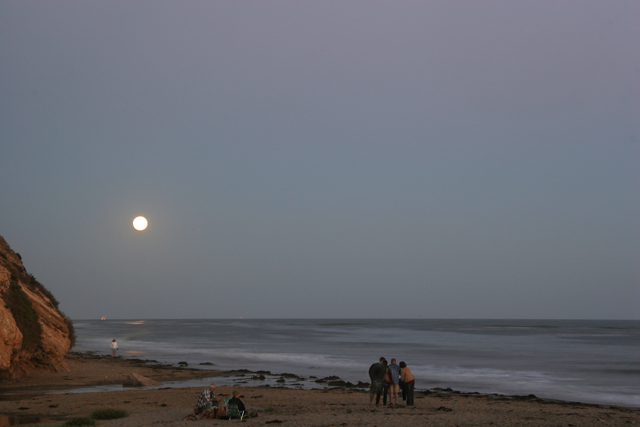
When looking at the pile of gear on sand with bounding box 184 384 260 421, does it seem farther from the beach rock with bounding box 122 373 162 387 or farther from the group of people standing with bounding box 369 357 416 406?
the beach rock with bounding box 122 373 162 387

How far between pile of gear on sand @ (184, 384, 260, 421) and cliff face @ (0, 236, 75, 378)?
40.5 ft

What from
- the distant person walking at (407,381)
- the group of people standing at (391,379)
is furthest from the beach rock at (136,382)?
the distant person walking at (407,381)

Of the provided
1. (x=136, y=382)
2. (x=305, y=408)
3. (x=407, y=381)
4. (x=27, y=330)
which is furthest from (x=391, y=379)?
(x=27, y=330)

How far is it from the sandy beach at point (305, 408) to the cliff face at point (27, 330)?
0.92m

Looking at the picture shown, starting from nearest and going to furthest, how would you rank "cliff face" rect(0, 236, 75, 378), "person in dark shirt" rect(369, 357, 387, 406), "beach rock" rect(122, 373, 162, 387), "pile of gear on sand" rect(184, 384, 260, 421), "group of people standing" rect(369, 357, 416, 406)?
1. "pile of gear on sand" rect(184, 384, 260, 421)
2. "person in dark shirt" rect(369, 357, 387, 406)
3. "group of people standing" rect(369, 357, 416, 406)
4. "cliff face" rect(0, 236, 75, 378)
5. "beach rock" rect(122, 373, 162, 387)

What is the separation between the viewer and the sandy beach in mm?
15406

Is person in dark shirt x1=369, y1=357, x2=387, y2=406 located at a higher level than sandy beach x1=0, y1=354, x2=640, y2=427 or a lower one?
higher

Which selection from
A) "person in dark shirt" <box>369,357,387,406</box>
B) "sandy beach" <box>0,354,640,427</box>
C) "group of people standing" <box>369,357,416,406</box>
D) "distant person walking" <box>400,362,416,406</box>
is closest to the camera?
"sandy beach" <box>0,354,640,427</box>

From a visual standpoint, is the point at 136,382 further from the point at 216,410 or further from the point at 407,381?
the point at 407,381

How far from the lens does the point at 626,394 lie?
2809 cm

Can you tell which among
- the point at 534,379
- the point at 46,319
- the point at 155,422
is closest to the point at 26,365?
the point at 46,319

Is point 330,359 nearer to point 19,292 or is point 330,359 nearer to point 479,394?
point 479,394

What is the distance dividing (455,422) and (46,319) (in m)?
24.7

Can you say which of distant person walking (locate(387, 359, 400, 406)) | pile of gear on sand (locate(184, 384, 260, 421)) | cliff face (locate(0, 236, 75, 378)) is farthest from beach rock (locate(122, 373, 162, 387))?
distant person walking (locate(387, 359, 400, 406))
